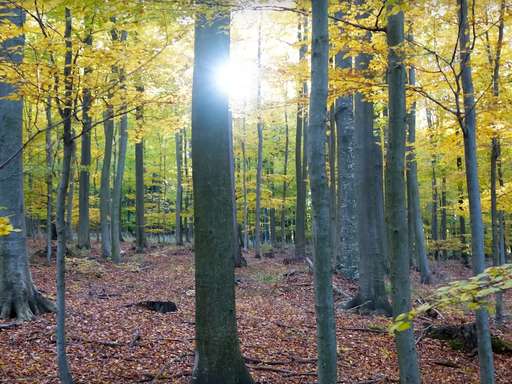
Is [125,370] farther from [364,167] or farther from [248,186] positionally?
[248,186]

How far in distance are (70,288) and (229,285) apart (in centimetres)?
653

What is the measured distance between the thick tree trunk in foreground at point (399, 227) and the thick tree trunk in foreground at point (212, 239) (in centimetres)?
152

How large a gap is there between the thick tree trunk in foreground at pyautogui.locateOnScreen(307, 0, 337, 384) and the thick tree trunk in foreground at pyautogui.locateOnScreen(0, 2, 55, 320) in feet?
15.8

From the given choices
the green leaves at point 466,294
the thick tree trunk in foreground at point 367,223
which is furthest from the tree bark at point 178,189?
the green leaves at point 466,294

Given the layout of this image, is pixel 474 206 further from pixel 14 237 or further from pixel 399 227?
pixel 14 237

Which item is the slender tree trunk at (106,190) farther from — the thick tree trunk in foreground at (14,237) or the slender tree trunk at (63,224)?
the slender tree trunk at (63,224)

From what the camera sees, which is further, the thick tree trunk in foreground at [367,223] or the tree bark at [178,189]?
the tree bark at [178,189]

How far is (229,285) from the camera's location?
13.8 ft

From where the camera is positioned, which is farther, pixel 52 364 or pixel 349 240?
pixel 349 240

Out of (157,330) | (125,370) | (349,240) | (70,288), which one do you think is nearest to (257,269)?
(349,240)

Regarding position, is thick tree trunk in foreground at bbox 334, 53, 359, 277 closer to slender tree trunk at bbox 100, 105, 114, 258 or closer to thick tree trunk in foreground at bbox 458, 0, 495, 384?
thick tree trunk in foreground at bbox 458, 0, 495, 384

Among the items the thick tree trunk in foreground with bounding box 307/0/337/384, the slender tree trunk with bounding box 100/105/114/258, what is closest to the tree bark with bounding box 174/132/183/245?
the slender tree trunk with bounding box 100/105/114/258

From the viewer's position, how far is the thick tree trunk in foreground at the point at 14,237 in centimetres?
628

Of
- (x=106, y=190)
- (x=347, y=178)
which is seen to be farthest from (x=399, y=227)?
(x=106, y=190)
